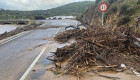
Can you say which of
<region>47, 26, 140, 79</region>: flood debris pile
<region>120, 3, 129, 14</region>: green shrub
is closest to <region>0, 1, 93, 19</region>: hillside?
<region>120, 3, 129, 14</region>: green shrub

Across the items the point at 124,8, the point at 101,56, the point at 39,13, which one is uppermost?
the point at 39,13

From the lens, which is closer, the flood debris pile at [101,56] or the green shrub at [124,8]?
the flood debris pile at [101,56]

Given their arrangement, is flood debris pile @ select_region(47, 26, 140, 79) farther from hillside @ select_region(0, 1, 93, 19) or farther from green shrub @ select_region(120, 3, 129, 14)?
hillside @ select_region(0, 1, 93, 19)

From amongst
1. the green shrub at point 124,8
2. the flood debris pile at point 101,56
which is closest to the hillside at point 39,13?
the green shrub at point 124,8

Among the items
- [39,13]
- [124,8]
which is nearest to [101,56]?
[124,8]

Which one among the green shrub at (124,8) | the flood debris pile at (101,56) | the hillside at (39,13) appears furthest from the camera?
the hillside at (39,13)

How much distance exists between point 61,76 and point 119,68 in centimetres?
218

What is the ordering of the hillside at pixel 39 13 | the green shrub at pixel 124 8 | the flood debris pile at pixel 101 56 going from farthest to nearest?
the hillside at pixel 39 13, the green shrub at pixel 124 8, the flood debris pile at pixel 101 56

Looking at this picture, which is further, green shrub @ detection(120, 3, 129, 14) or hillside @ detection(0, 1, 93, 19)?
hillside @ detection(0, 1, 93, 19)

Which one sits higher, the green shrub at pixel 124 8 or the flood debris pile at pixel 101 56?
the green shrub at pixel 124 8

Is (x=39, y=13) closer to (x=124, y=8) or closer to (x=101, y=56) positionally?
(x=124, y=8)

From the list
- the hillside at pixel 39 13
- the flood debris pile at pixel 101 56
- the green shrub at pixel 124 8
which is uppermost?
the hillside at pixel 39 13

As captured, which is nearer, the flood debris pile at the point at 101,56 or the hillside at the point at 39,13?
the flood debris pile at the point at 101,56

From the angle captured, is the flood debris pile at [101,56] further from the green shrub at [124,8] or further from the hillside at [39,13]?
the hillside at [39,13]
